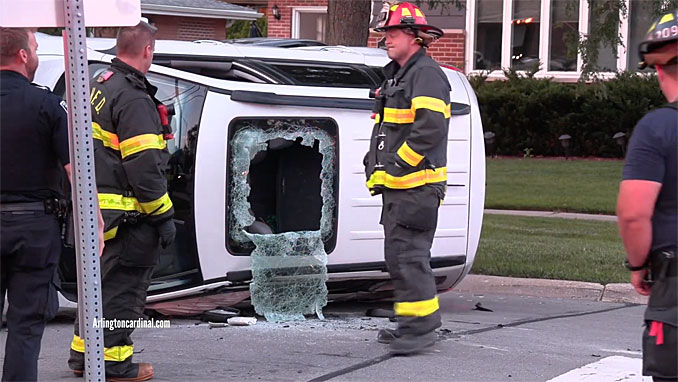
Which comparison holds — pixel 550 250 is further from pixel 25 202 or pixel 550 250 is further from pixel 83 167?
Result: pixel 83 167

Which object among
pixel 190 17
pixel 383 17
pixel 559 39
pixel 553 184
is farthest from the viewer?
pixel 559 39

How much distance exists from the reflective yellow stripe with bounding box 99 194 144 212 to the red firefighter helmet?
72.0 inches

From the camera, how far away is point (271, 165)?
756 centimetres

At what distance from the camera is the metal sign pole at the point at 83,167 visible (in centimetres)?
377

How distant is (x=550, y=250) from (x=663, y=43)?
6227 mm

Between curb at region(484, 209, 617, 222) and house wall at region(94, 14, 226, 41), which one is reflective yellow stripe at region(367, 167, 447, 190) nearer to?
curb at region(484, 209, 617, 222)

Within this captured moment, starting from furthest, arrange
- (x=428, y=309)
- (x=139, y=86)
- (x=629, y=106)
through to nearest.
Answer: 1. (x=629, y=106)
2. (x=428, y=309)
3. (x=139, y=86)

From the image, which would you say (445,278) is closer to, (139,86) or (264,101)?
(264,101)

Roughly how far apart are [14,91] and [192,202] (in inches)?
80.9

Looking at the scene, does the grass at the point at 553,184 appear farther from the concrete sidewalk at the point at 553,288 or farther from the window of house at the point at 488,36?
the concrete sidewalk at the point at 553,288

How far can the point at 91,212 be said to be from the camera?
12.5 feet

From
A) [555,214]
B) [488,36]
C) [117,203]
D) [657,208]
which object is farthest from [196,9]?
[657,208]

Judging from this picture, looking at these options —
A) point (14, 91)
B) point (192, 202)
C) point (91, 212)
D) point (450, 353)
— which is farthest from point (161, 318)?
point (91, 212)

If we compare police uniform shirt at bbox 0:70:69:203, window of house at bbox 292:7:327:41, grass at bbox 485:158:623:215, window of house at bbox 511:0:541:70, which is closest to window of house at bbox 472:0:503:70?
window of house at bbox 511:0:541:70
